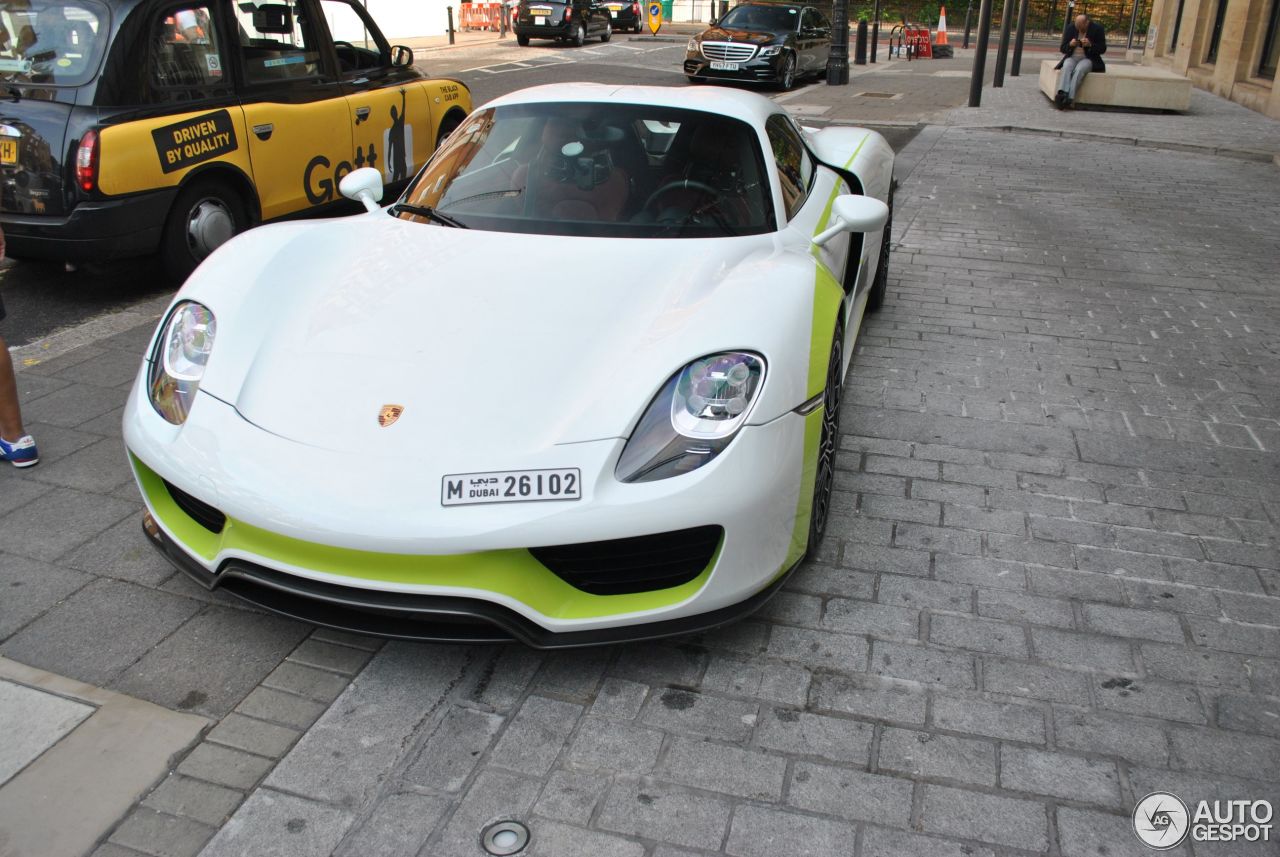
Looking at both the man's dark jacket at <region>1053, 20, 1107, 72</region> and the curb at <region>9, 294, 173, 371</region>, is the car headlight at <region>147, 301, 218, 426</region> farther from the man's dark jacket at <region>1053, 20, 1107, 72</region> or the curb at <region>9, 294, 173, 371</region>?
the man's dark jacket at <region>1053, 20, 1107, 72</region>

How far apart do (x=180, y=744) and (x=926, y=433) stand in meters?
2.97

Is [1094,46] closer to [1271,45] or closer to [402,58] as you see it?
[1271,45]

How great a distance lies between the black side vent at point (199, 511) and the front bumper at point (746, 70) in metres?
17.4

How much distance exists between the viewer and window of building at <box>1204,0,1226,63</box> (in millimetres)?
20016

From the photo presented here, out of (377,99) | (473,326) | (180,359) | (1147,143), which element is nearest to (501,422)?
(473,326)

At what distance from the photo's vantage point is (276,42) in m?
6.51

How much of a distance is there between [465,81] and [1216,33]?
1488cm

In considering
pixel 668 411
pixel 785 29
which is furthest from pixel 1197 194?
pixel 785 29

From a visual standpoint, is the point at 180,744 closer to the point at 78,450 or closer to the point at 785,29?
the point at 78,450

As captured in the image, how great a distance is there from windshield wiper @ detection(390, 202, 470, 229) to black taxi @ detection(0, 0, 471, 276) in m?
2.46

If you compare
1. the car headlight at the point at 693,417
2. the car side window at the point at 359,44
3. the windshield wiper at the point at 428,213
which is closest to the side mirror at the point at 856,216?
the car headlight at the point at 693,417

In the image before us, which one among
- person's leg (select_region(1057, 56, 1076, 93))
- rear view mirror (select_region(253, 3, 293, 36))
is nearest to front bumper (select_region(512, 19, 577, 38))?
person's leg (select_region(1057, 56, 1076, 93))

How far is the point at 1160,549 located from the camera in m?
3.34

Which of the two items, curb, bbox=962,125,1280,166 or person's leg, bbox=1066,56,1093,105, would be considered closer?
curb, bbox=962,125,1280,166
